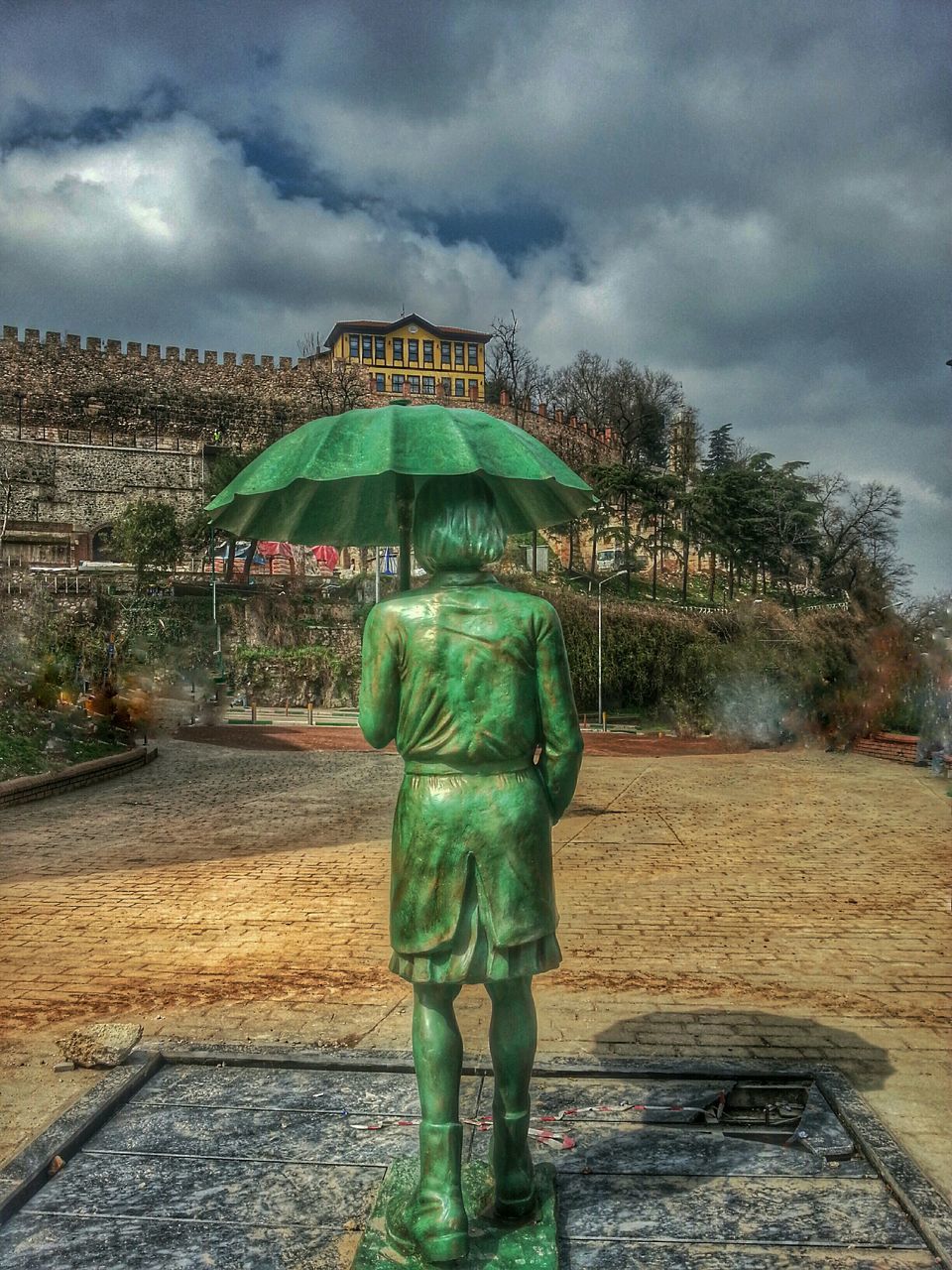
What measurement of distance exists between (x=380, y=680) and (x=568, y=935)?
466 centimetres

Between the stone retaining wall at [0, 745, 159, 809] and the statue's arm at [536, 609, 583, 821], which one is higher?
the statue's arm at [536, 609, 583, 821]

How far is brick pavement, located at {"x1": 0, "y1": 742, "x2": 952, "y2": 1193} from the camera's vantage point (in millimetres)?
5258

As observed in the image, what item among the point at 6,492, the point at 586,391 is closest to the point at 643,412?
the point at 586,391

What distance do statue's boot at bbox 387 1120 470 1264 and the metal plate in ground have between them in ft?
0.74

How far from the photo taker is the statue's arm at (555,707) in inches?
129

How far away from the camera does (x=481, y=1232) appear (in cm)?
321

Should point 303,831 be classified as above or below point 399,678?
below

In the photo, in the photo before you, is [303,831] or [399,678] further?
[303,831]

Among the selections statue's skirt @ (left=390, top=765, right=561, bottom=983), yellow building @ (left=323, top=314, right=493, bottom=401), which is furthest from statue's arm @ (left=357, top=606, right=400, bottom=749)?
yellow building @ (left=323, top=314, right=493, bottom=401)

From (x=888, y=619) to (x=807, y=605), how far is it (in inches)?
584

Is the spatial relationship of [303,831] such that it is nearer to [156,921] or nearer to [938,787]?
[156,921]

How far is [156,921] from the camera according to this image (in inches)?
303

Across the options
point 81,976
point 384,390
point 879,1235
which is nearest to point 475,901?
point 879,1235

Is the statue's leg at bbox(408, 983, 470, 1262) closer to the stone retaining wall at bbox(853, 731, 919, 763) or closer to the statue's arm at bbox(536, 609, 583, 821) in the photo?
the statue's arm at bbox(536, 609, 583, 821)
